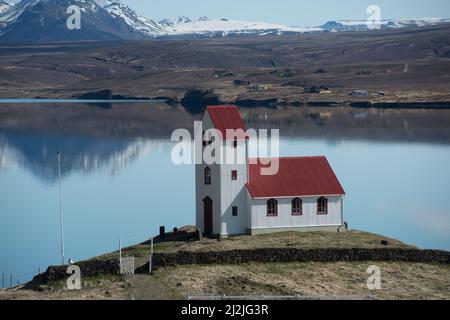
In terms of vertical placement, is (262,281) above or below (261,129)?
below

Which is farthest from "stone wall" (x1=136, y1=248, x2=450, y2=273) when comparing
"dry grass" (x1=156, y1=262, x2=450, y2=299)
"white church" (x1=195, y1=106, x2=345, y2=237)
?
"white church" (x1=195, y1=106, x2=345, y2=237)

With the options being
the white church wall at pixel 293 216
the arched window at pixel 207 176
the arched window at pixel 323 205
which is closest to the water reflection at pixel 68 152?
the arched window at pixel 207 176

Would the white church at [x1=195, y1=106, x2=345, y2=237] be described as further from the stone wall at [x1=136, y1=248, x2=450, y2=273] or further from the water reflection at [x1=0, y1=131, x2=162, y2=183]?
the water reflection at [x1=0, y1=131, x2=162, y2=183]

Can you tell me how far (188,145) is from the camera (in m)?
77.5

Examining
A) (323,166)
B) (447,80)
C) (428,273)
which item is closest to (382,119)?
(447,80)

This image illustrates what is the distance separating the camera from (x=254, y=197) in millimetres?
34344

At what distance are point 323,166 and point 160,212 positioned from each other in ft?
41.9

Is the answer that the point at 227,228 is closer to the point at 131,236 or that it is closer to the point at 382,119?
the point at 131,236

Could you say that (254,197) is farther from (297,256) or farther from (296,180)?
(297,256)

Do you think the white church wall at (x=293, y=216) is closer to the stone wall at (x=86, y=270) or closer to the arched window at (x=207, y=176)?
the arched window at (x=207, y=176)

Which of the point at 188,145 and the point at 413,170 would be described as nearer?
the point at 413,170

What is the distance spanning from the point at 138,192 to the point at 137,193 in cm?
35

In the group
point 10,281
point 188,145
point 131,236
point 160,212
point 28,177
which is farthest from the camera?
point 188,145

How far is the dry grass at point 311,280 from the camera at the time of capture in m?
25.8
